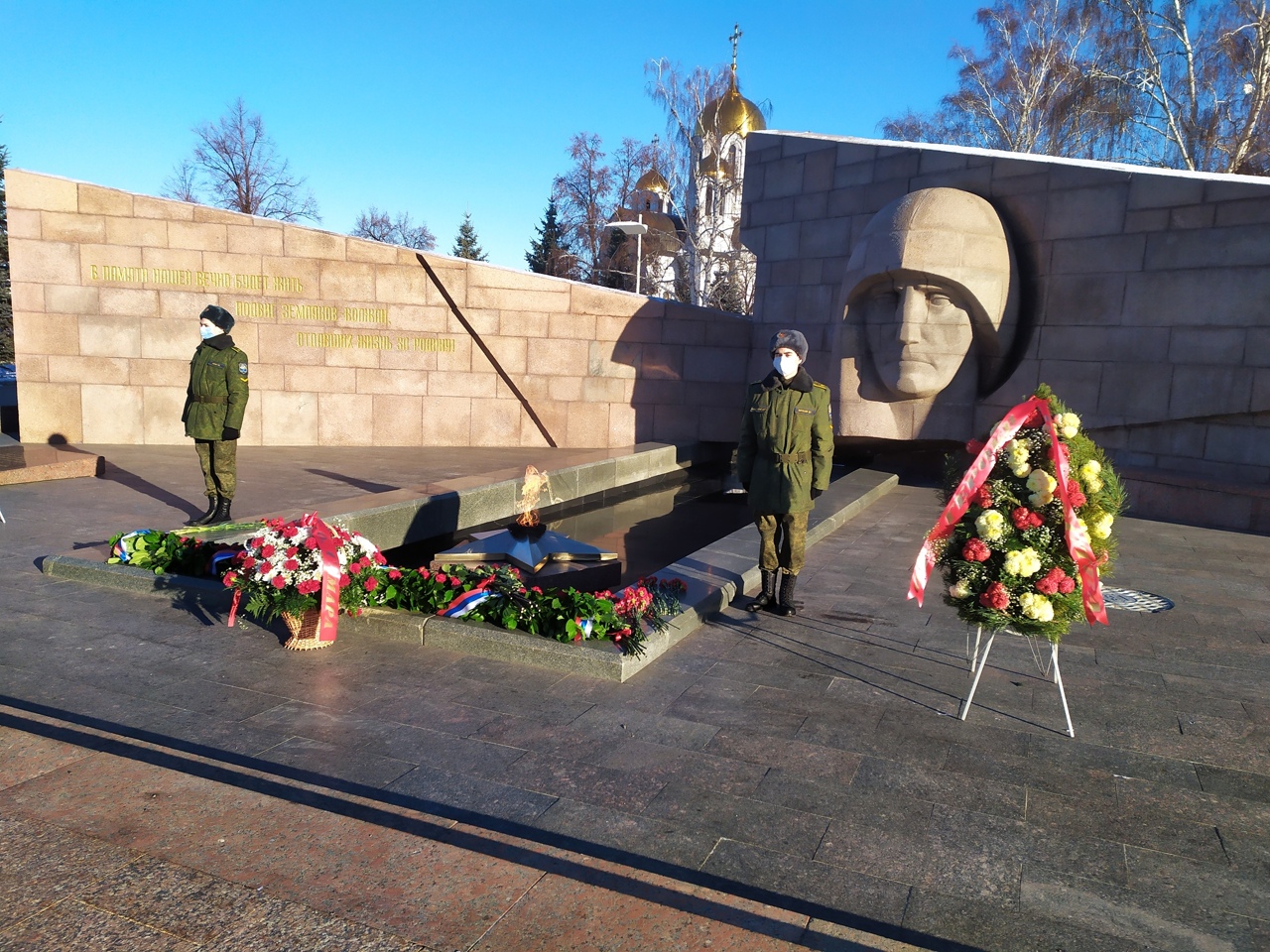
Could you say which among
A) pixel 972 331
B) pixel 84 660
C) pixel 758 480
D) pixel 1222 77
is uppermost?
pixel 1222 77

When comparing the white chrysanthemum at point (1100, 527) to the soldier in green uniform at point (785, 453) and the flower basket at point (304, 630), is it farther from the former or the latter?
the flower basket at point (304, 630)

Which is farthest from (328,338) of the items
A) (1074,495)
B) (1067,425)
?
(1074,495)

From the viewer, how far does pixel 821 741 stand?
3.60 m

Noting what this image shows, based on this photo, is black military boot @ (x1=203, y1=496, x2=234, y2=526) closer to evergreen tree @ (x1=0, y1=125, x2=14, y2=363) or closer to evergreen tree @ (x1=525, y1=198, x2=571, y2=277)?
evergreen tree @ (x1=0, y1=125, x2=14, y2=363)

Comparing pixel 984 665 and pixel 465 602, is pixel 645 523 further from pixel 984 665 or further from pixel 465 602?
pixel 984 665

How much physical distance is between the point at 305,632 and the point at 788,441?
9.64 ft

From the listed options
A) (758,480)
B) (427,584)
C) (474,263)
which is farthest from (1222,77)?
(427,584)

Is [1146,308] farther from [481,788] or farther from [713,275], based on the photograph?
[713,275]

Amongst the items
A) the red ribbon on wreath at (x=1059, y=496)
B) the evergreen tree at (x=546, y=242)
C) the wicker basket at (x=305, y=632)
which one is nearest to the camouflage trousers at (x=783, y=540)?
the red ribbon on wreath at (x=1059, y=496)

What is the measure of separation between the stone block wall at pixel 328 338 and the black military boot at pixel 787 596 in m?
8.52

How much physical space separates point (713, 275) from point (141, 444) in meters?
25.3

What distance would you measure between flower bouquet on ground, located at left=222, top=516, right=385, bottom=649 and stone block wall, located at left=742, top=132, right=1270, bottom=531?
8098 mm

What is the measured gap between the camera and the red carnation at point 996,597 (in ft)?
11.8

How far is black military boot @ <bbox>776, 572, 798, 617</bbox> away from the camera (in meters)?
5.50
